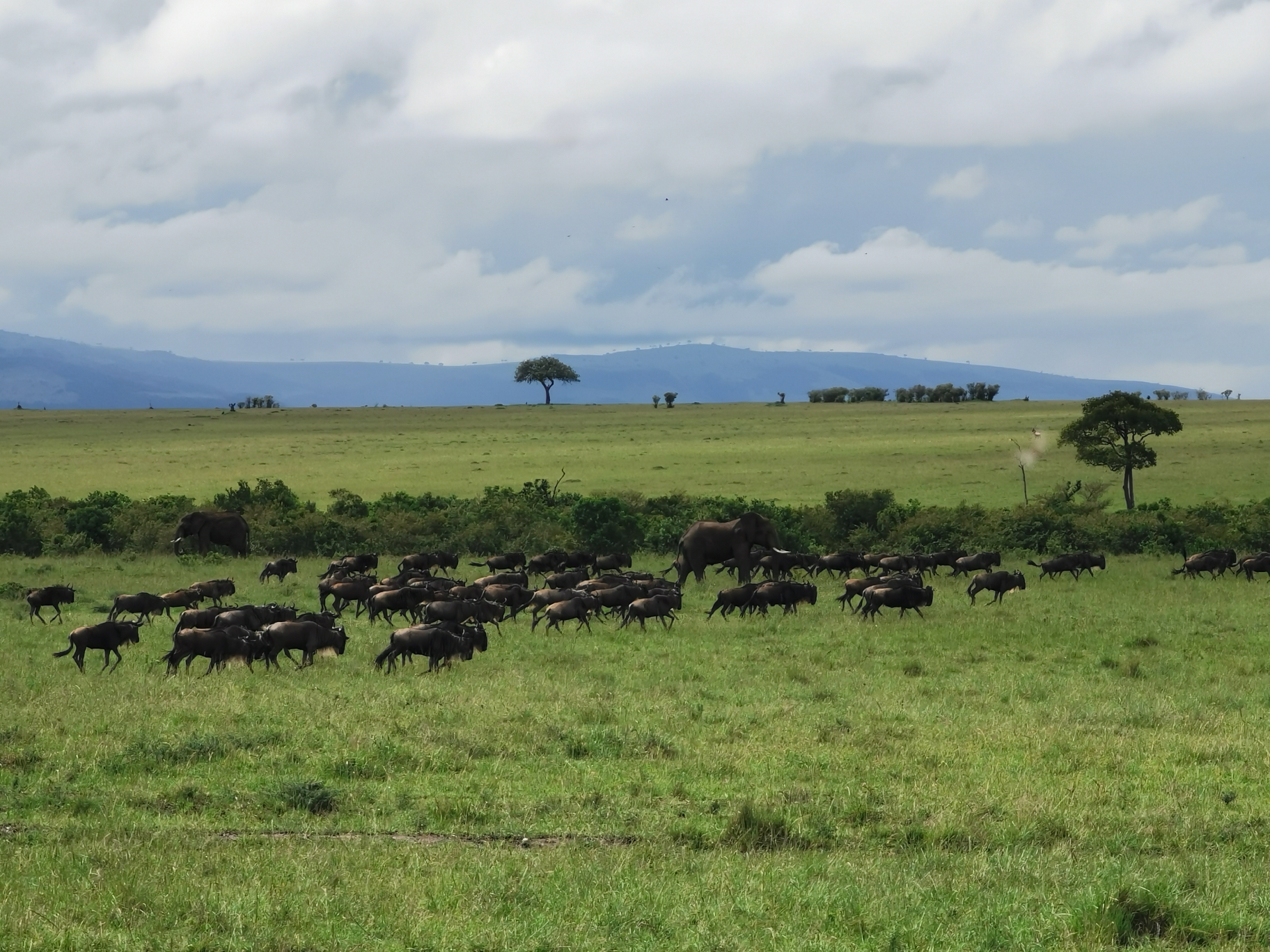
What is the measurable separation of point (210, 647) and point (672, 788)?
9.51 metres

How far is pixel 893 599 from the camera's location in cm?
2570

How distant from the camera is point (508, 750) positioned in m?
13.8

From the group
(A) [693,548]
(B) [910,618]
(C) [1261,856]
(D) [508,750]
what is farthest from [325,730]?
(A) [693,548]

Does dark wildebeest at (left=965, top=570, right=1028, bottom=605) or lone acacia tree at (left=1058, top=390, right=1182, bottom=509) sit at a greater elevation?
lone acacia tree at (left=1058, top=390, right=1182, bottom=509)

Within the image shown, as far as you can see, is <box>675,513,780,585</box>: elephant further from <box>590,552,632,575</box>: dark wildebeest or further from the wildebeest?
the wildebeest

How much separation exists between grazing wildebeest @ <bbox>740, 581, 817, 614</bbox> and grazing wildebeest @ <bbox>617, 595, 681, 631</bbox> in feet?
6.18

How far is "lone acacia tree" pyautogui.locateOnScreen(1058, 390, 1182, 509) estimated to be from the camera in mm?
49969

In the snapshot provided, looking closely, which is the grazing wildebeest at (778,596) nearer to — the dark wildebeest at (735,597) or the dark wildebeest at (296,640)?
the dark wildebeest at (735,597)

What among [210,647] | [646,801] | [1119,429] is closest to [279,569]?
[210,647]

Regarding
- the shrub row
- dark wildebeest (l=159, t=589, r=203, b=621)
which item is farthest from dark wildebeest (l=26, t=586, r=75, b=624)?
the shrub row

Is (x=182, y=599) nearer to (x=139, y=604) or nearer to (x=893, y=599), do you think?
(x=139, y=604)

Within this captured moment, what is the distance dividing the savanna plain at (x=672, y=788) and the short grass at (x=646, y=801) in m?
0.04

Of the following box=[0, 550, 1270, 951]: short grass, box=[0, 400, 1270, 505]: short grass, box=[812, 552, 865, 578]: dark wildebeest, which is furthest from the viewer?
box=[0, 400, 1270, 505]: short grass

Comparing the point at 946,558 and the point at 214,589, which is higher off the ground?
the point at 214,589
